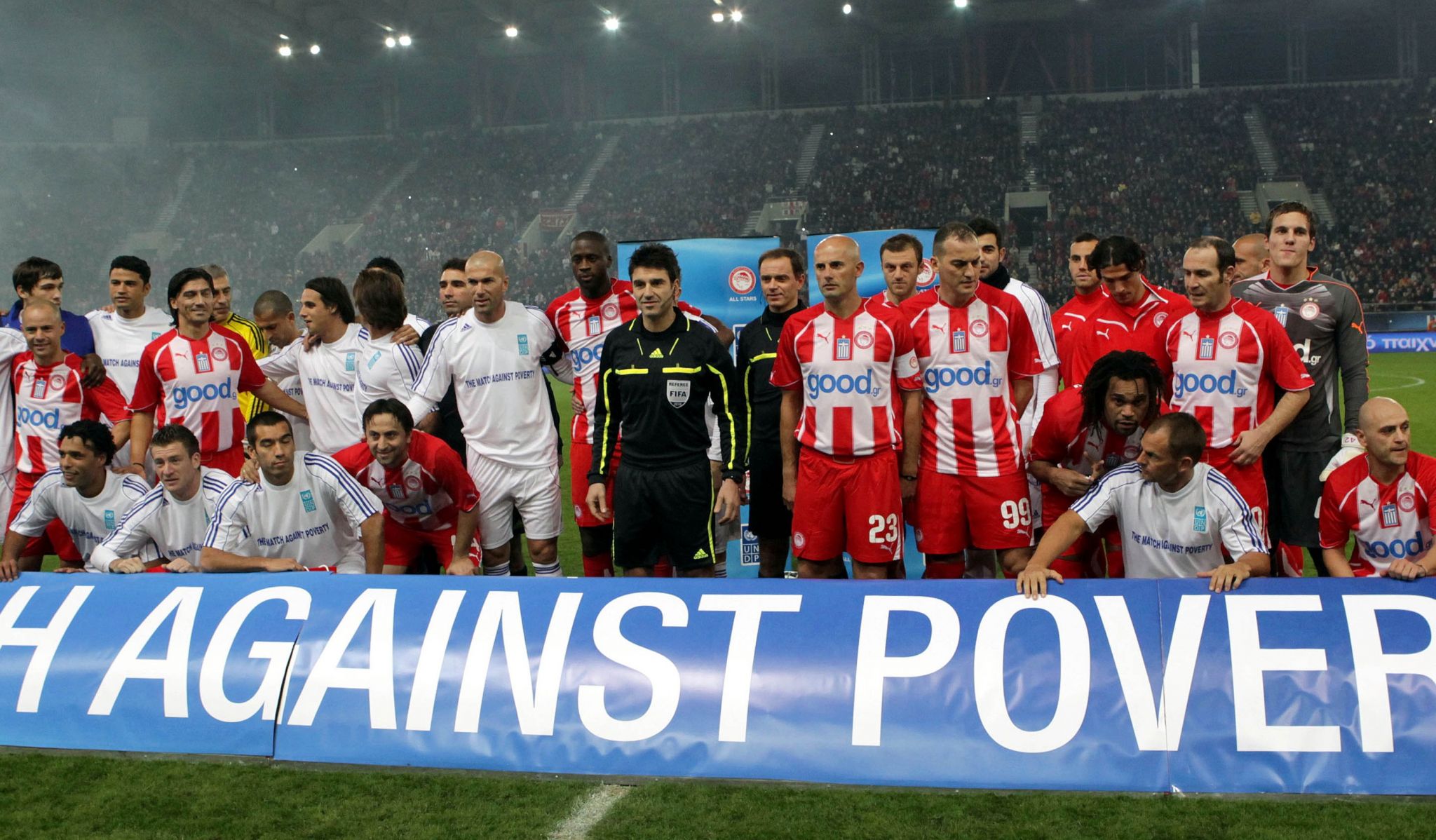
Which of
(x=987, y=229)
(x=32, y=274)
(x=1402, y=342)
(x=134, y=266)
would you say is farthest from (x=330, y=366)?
(x=1402, y=342)

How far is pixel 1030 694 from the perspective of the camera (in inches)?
151

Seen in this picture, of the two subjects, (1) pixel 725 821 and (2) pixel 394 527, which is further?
(2) pixel 394 527

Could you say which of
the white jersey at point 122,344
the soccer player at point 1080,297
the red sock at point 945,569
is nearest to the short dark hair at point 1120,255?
the soccer player at point 1080,297

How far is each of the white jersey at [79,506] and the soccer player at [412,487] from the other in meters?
1.06

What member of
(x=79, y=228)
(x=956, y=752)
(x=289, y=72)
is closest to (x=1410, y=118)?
(x=289, y=72)

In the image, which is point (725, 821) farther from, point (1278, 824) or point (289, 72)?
point (289, 72)

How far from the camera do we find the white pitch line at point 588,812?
352 centimetres

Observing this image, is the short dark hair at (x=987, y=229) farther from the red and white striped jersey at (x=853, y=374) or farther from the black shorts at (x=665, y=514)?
the black shorts at (x=665, y=514)

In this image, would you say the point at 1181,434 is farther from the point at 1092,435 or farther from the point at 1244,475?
the point at 1244,475

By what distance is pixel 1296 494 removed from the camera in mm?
5426

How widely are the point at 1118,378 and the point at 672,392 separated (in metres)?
1.89

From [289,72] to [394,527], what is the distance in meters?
39.4

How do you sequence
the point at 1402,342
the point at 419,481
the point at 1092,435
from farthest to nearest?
the point at 1402,342, the point at 419,481, the point at 1092,435

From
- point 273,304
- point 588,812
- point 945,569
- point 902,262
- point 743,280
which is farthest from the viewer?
point 743,280
